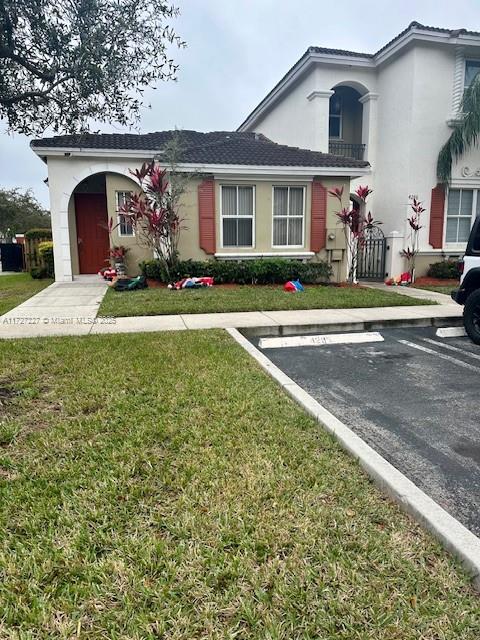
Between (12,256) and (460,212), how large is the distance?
65.1 ft

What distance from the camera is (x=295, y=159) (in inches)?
523

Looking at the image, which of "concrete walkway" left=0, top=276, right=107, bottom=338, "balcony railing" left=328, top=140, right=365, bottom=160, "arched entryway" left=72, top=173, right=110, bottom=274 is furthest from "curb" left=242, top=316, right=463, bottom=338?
"balcony railing" left=328, top=140, right=365, bottom=160

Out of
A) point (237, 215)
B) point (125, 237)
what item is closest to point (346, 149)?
point (237, 215)

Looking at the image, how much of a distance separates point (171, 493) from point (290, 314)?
608 cm

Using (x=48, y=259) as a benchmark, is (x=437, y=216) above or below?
above

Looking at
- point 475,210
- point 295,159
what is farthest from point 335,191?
point 475,210

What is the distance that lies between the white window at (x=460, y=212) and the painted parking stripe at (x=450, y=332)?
9.06 m

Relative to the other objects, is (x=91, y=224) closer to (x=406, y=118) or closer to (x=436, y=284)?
(x=406, y=118)

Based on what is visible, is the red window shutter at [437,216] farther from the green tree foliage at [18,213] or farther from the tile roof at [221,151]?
the green tree foliage at [18,213]

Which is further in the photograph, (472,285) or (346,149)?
(346,149)

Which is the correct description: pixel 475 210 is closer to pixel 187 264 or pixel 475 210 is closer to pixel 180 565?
pixel 187 264

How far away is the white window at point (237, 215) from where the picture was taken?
13.0m

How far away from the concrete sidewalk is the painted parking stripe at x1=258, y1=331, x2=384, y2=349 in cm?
41

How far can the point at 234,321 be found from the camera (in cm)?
765
